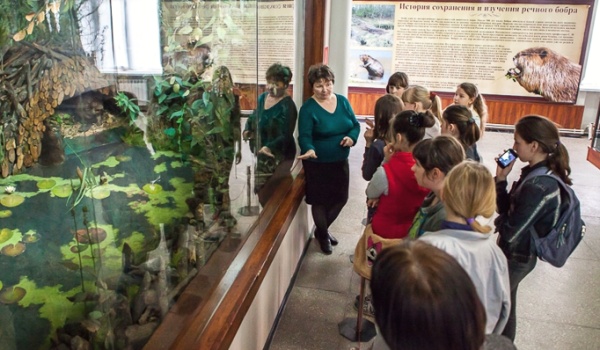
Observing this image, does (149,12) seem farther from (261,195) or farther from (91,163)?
(261,195)

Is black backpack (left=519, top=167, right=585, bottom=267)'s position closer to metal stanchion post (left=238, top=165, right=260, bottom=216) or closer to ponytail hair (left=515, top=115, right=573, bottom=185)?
ponytail hair (left=515, top=115, right=573, bottom=185)

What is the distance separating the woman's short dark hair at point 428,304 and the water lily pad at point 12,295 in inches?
35.4

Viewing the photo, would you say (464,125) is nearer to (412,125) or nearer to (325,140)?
(412,125)

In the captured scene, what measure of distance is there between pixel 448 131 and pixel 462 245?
1.49m

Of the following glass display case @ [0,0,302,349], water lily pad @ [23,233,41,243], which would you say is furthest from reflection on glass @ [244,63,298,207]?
water lily pad @ [23,233,41,243]

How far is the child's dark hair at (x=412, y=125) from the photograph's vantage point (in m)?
2.36

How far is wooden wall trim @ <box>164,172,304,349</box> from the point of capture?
1.70m

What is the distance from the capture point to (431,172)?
75.1 inches

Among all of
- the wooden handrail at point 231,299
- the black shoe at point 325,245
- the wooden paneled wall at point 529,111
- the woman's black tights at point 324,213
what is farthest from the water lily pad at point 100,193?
the wooden paneled wall at point 529,111

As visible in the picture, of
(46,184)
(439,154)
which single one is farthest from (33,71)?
(439,154)

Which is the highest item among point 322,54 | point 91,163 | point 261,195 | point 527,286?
point 322,54

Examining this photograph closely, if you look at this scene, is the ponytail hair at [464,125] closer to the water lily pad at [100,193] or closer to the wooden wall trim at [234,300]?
the wooden wall trim at [234,300]

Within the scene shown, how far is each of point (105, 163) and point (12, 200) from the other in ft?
0.98

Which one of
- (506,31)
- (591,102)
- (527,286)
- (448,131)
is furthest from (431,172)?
(591,102)
